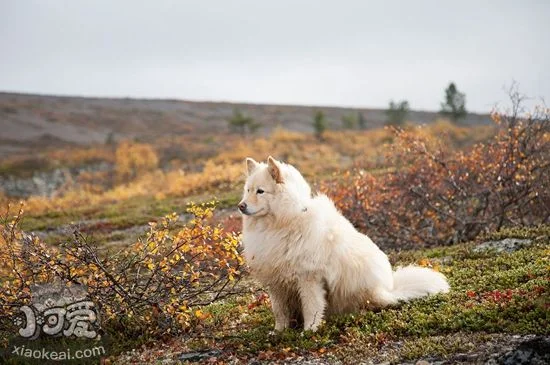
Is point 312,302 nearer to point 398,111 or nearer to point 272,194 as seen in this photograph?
point 272,194


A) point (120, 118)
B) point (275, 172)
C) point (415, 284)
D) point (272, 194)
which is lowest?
point (415, 284)

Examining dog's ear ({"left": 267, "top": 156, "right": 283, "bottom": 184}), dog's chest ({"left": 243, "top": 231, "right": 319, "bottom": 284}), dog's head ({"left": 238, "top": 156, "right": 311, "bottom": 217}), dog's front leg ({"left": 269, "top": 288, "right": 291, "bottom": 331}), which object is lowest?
dog's front leg ({"left": 269, "top": 288, "right": 291, "bottom": 331})

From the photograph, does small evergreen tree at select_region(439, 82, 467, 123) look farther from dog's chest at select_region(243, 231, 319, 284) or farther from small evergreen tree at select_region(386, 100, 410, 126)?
dog's chest at select_region(243, 231, 319, 284)

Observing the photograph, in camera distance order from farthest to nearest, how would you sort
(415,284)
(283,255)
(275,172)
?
(415,284) < (283,255) < (275,172)

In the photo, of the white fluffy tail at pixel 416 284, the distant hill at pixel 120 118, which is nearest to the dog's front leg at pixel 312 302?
the white fluffy tail at pixel 416 284

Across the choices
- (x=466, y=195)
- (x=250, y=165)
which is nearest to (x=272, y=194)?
(x=250, y=165)

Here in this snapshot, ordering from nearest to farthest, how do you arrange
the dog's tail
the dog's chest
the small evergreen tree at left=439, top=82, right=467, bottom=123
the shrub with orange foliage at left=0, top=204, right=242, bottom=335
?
the dog's chest → the shrub with orange foliage at left=0, top=204, right=242, bottom=335 → the dog's tail → the small evergreen tree at left=439, top=82, right=467, bottom=123

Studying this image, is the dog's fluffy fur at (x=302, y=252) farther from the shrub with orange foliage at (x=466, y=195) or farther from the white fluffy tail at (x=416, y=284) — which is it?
the shrub with orange foliage at (x=466, y=195)

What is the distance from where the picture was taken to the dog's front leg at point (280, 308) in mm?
7590

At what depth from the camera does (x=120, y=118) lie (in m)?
93.5

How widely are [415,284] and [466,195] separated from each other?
695 centimetres

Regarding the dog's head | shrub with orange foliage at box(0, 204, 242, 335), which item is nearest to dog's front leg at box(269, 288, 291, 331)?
shrub with orange foliage at box(0, 204, 242, 335)

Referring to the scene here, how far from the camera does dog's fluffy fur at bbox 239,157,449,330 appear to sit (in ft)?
23.7

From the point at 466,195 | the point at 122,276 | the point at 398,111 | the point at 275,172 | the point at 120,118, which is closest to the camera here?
the point at 275,172
